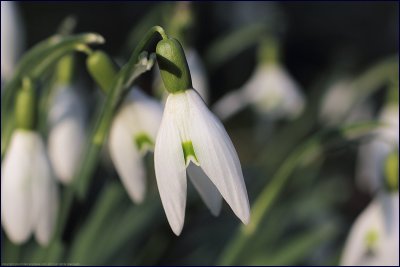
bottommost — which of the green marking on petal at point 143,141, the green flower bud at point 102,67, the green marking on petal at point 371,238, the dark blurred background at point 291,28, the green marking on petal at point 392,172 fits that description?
the dark blurred background at point 291,28

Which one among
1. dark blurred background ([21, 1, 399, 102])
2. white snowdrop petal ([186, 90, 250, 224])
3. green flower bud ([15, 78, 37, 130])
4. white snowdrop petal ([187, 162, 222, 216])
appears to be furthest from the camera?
dark blurred background ([21, 1, 399, 102])

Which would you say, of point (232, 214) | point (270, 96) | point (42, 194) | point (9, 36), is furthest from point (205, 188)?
point (232, 214)

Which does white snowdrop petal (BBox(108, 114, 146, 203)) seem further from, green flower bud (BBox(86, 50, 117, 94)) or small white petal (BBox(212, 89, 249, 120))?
small white petal (BBox(212, 89, 249, 120))

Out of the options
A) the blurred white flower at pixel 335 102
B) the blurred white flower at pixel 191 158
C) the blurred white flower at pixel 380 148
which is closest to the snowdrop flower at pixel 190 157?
the blurred white flower at pixel 191 158

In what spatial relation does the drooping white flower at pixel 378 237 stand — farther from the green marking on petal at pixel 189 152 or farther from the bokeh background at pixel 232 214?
the green marking on petal at pixel 189 152

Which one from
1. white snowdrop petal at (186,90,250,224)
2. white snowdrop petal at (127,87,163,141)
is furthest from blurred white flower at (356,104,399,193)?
white snowdrop petal at (186,90,250,224)

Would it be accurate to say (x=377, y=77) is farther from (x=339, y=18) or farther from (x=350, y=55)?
(x=339, y=18)
